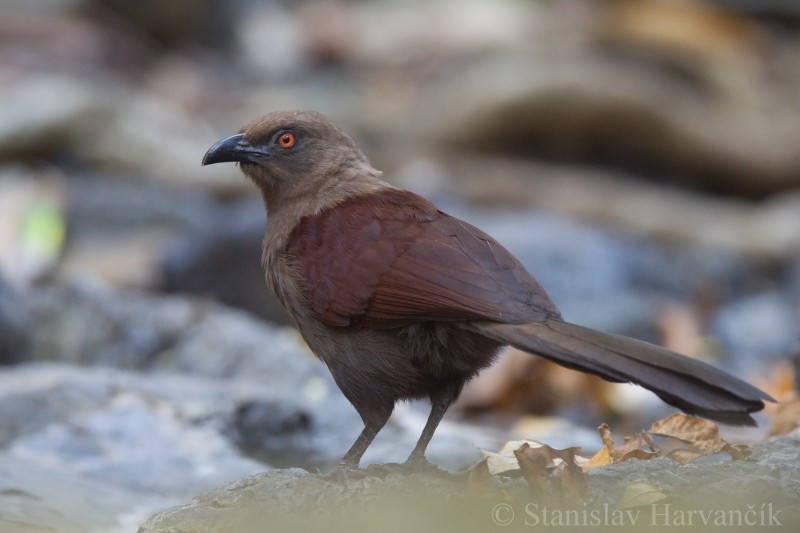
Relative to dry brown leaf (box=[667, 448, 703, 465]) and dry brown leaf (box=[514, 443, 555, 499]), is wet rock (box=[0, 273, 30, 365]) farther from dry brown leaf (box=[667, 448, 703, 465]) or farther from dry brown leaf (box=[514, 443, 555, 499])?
dry brown leaf (box=[667, 448, 703, 465])

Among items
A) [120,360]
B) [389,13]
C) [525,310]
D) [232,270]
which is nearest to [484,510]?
[525,310]

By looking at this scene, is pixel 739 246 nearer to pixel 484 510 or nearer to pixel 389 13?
pixel 484 510

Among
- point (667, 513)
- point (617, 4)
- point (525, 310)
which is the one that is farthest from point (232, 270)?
point (617, 4)

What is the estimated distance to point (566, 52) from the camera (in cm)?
1441

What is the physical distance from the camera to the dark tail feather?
3.20m

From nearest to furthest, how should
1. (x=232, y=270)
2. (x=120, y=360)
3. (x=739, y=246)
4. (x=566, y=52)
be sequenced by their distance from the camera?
(x=120, y=360) < (x=232, y=270) < (x=739, y=246) < (x=566, y=52)

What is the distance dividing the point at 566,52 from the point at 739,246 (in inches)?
154

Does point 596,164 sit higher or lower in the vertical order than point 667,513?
higher

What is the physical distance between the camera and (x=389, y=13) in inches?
889

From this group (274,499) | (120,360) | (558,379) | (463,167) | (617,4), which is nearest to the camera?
(274,499)

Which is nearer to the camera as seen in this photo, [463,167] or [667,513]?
[667,513]

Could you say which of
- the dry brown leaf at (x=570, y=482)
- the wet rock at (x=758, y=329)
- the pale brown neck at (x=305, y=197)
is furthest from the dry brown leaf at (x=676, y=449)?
the wet rock at (x=758, y=329)

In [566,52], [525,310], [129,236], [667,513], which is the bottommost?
[667,513]

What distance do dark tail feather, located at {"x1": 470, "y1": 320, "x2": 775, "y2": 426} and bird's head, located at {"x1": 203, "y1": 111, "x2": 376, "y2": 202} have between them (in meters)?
1.47
